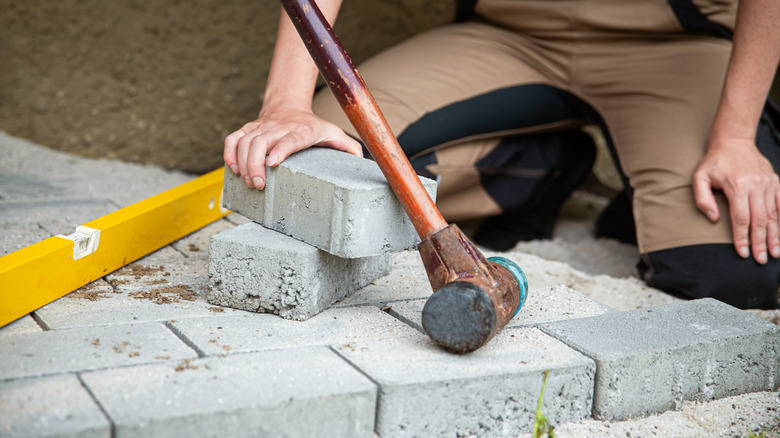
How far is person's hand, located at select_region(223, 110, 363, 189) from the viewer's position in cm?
187

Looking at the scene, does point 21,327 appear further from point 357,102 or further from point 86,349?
point 357,102

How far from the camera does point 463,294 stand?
4.94 ft

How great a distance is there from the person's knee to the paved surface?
0.46 m

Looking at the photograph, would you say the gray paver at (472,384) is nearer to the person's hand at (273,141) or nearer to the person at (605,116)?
the person's hand at (273,141)

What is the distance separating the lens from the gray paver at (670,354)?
166cm

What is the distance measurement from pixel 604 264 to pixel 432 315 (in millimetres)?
1625

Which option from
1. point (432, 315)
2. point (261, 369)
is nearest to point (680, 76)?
point (432, 315)

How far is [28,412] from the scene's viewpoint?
4.16 feet

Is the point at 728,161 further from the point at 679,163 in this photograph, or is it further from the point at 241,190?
the point at 241,190

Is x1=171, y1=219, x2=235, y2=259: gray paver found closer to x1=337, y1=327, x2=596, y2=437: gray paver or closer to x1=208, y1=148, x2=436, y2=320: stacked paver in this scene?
x1=208, y1=148, x2=436, y2=320: stacked paver

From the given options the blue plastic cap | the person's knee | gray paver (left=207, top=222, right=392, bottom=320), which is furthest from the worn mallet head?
the person's knee

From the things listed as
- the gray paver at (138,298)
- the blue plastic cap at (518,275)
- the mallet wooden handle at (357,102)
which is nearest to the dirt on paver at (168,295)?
the gray paver at (138,298)

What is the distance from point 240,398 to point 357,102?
29.3 inches

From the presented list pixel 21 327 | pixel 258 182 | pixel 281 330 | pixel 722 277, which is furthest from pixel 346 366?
pixel 722 277
